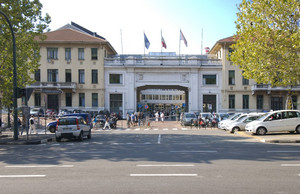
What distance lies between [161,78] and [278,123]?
29952mm

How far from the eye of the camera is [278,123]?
2169cm

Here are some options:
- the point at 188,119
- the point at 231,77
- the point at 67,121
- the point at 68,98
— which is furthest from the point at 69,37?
the point at 67,121

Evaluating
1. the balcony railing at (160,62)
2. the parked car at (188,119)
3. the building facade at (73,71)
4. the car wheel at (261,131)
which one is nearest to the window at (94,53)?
the building facade at (73,71)

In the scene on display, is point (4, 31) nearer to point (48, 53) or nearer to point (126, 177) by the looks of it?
point (126, 177)

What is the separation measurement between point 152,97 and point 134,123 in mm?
45195

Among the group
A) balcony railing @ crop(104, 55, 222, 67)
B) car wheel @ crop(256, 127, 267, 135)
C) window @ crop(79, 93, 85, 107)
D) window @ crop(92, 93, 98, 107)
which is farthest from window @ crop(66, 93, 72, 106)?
car wheel @ crop(256, 127, 267, 135)

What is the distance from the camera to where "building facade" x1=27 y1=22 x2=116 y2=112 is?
5006 cm

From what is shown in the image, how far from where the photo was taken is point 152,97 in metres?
82.7

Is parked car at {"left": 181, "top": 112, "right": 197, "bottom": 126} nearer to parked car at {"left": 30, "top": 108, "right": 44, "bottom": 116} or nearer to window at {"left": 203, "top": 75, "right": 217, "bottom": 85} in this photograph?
window at {"left": 203, "top": 75, "right": 217, "bottom": 85}

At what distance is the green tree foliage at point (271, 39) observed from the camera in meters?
18.5

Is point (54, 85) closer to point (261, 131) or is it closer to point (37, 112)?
point (37, 112)

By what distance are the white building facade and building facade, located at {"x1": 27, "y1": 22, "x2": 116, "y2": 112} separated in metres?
1.87

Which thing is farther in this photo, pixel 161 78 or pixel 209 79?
pixel 209 79

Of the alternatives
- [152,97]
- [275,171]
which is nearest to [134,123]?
[275,171]
